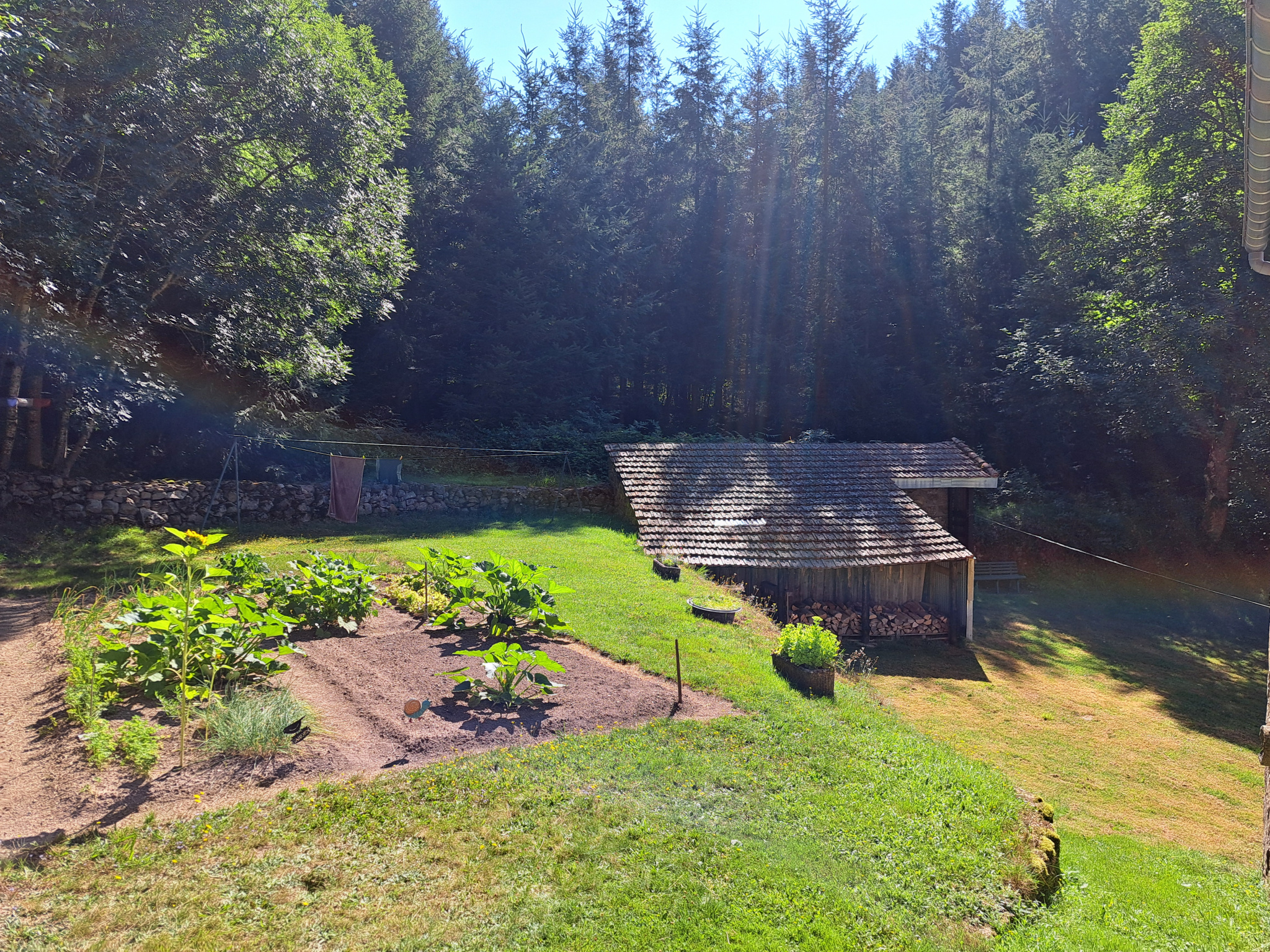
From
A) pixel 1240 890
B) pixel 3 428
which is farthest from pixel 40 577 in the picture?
pixel 1240 890

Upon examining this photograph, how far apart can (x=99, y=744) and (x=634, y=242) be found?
27.3m

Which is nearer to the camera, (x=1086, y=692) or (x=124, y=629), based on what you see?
(x=124, y=629)

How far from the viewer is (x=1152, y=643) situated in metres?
18.0

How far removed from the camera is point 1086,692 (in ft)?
45.4

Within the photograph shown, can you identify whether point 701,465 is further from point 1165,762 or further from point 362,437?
point 362,437

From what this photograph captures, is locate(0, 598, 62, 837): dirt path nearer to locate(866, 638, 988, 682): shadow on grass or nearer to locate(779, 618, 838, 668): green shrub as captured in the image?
locate(779, 618, 838, 668): green shrub

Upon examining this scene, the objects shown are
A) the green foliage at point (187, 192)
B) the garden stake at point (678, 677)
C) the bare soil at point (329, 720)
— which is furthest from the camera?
the green foliage at point (187, 192)

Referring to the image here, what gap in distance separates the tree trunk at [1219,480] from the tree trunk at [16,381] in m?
28.0

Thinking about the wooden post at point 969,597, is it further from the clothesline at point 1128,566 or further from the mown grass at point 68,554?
the mown grass at point 68,554

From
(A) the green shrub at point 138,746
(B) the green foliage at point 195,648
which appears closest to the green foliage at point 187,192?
(B) the green foliage at point 195,648

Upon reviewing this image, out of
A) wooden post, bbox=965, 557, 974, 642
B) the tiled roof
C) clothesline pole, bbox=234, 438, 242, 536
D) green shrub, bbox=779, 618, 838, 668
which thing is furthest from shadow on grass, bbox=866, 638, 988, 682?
clothesline pole, bbox=234, 438, 242, 536

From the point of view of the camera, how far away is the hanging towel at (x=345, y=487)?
17172 millimetres

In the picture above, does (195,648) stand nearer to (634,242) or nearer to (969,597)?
(969,597)

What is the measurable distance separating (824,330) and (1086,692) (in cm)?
Answer: 1863
